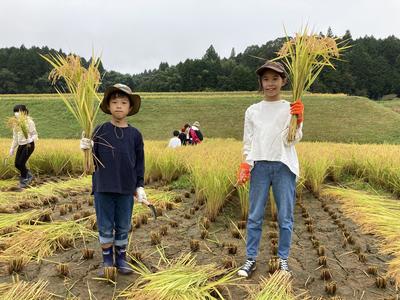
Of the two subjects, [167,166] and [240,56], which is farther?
[240,56]

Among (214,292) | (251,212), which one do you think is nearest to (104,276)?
(214,292)

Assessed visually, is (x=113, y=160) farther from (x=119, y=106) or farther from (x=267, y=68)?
(x=267, y=68)

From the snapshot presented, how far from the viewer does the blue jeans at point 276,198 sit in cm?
267

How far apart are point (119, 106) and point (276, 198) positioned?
134 centimetres

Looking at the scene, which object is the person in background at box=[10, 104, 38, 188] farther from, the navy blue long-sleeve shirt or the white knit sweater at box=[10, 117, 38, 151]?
the navy blue long-sleeve shirt

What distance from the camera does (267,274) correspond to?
2.71 m

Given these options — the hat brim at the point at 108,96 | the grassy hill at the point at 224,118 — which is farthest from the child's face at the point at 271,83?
the grassy hill at the point at 224,118

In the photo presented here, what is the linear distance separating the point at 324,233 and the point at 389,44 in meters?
81.5

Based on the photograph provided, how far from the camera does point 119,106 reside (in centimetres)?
266

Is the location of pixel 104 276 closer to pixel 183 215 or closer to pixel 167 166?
pixel 183 215

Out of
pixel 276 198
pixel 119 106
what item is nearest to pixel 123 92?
pixel 119 106

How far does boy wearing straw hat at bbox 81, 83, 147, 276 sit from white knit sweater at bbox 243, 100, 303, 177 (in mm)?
899

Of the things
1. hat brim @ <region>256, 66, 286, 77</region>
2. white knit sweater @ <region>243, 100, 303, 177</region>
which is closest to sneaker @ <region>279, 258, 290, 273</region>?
white knit sweater @ <region>243, 100, 303, 177</region>

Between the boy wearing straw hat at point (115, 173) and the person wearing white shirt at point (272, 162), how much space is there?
86cm
